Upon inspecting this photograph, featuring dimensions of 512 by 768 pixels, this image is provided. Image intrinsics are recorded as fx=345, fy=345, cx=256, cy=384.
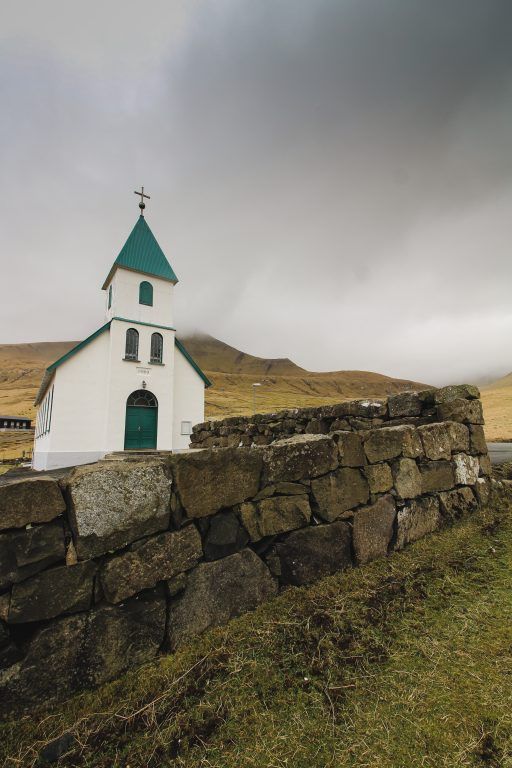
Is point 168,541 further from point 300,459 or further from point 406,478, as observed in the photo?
point 406,478

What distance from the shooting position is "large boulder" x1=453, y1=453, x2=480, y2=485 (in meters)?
5.51

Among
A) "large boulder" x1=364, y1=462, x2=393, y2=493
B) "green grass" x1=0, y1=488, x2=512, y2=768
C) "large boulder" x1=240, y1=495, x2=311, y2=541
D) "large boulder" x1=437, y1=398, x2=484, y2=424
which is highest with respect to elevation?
"large boulder" x1=437, y1=398, x2=484, y2=424

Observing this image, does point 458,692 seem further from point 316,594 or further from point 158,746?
point 158,746

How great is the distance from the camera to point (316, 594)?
3.40m

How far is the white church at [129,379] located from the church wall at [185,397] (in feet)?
0.24

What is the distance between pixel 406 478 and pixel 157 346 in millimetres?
22585

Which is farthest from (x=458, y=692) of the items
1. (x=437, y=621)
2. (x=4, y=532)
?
(x=4, y=532)

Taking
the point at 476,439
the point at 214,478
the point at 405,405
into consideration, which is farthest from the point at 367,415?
the point at 214,478

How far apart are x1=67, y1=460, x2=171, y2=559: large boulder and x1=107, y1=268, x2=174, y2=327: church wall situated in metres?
23.1

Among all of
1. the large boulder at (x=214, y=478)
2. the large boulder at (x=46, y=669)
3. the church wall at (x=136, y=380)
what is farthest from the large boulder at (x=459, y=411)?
the church wall at (x=136, y=380)

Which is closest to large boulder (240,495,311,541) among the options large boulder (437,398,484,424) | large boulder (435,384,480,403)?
large boulder (437,398,484,424)

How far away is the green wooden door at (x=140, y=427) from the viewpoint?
22734 mm

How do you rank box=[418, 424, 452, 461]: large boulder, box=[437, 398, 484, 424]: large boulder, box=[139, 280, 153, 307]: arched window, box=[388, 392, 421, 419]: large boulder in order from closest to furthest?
box=[418, 424, 452, 461]: large boulder, box=[437, 398, 484, 424]: large boulder, box=[388, 392, 421, 419]: large boulder, box=[139, 280, 153, 307]: arched window

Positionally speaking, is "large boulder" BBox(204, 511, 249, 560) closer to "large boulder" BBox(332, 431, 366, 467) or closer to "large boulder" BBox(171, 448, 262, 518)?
"large boulder" BBox(171, 448, 262, 518)
